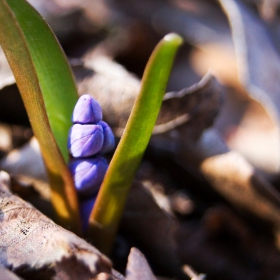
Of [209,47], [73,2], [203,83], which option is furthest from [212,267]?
[73,2]

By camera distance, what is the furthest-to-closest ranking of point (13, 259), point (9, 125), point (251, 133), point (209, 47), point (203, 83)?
point (209, 47)
point (251, 133)
point (9, 125)
point (203, 83)
point (13, 259)

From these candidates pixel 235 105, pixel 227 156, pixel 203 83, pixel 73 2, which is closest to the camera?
pixel 203 83

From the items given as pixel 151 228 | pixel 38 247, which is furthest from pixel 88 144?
pixel 151 228

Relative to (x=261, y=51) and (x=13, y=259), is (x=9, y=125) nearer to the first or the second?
(x=13, y=259)

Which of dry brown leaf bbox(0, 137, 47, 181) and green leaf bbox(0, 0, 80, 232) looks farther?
dry brown leaf bbox(0, 137, 47, 181)

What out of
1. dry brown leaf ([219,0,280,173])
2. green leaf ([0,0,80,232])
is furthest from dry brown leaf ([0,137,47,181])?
dry brown leaf ([219,0,280,173])

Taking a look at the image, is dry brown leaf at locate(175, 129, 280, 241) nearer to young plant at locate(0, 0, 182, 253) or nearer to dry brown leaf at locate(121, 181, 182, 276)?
dry brown leaf at locate(121, 181, 182, 276)
